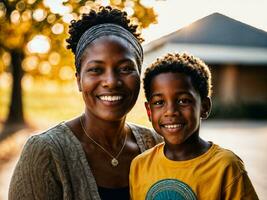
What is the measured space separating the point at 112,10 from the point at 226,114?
22.9 m

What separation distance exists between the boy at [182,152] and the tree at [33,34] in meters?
1.73

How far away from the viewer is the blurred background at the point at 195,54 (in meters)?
6.07

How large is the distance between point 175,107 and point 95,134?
2.11 ft

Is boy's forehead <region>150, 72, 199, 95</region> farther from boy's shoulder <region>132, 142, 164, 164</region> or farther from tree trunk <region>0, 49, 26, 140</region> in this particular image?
tree trunk <region>0, 49, 26, 140</region>

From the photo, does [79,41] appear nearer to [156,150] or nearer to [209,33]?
[156,150]

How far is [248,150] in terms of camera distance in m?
13.9

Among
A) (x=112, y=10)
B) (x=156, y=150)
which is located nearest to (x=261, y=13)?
(x=112, y=10)

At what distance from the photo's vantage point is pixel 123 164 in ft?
10.5

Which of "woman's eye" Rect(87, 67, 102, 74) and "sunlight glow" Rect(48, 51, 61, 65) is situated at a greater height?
"sunlight glow" Rect(48, 51, 61, 65)

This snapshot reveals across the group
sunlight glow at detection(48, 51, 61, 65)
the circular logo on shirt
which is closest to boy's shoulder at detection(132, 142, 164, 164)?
the circular logo on shirt

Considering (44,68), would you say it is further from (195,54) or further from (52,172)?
(52,172)

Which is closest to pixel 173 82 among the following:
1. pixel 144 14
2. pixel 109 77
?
pixel 109 77

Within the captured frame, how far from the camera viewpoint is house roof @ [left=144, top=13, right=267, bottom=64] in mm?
25641

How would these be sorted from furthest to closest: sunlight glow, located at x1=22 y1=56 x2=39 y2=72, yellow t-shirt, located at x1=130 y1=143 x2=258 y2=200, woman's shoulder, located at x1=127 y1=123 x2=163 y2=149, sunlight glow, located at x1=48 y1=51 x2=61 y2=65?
sunlight glow, located at x1=22 y1=56 x2=39 y2=72 → sunlight glow, located at x1=48 y1=51 x2=61 y2=65 → woman's shoulder, located at x1=127 y1=123 x2=163 y2=149 → yellow t-shirt, located at x1=130 y1=143 x2=258 y2=200
